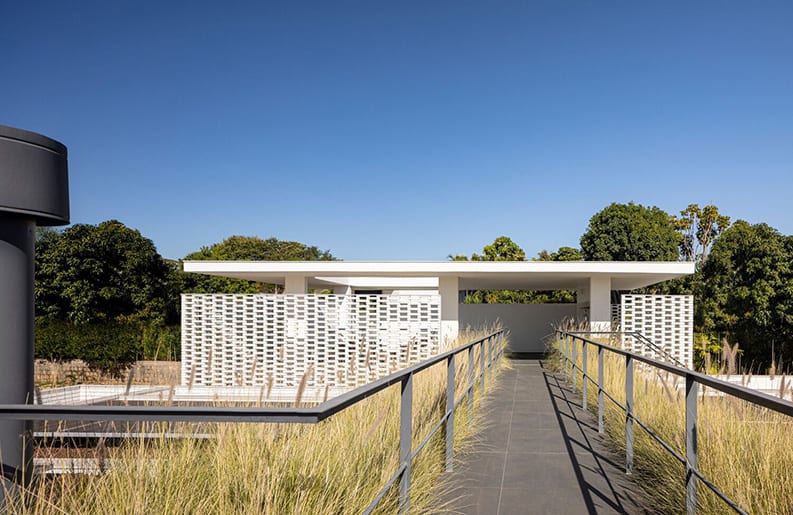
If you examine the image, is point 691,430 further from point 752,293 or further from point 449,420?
point 752,293

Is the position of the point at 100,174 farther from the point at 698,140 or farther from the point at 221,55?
the point at 698,140

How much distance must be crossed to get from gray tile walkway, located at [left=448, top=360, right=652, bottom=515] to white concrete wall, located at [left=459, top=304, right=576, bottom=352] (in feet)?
53.6

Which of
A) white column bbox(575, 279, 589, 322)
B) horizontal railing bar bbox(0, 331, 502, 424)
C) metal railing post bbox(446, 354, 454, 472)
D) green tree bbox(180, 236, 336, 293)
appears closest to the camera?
horizontal railing bar bbox(0, 331, 502, 424)

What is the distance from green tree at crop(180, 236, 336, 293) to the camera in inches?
1201

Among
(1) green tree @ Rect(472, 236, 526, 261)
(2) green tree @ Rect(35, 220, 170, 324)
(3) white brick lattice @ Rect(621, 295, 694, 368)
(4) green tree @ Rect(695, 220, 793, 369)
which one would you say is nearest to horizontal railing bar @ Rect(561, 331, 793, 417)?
(3) white brick lattice @ Rect(621, 295, 694, 368)

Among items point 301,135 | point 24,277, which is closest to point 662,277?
point 24,277

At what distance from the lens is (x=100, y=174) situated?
30875 mm

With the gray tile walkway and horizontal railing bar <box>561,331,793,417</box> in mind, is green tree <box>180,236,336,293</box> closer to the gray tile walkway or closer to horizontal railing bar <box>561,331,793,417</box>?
the gray tile walkway

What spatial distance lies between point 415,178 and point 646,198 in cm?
1536

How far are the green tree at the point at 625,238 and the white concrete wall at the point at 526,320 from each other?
11.5 m

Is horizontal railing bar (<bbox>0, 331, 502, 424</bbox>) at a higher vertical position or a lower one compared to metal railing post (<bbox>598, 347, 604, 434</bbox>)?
higher

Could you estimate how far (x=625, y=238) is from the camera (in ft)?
113

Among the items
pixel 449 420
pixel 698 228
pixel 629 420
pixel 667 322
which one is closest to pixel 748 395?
pixel 629 420

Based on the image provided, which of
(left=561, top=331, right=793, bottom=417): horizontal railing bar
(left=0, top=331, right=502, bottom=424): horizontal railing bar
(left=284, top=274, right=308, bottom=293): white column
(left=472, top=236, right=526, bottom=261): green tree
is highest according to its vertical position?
(left=472, top=236, right=526, bottom=261): green tree
